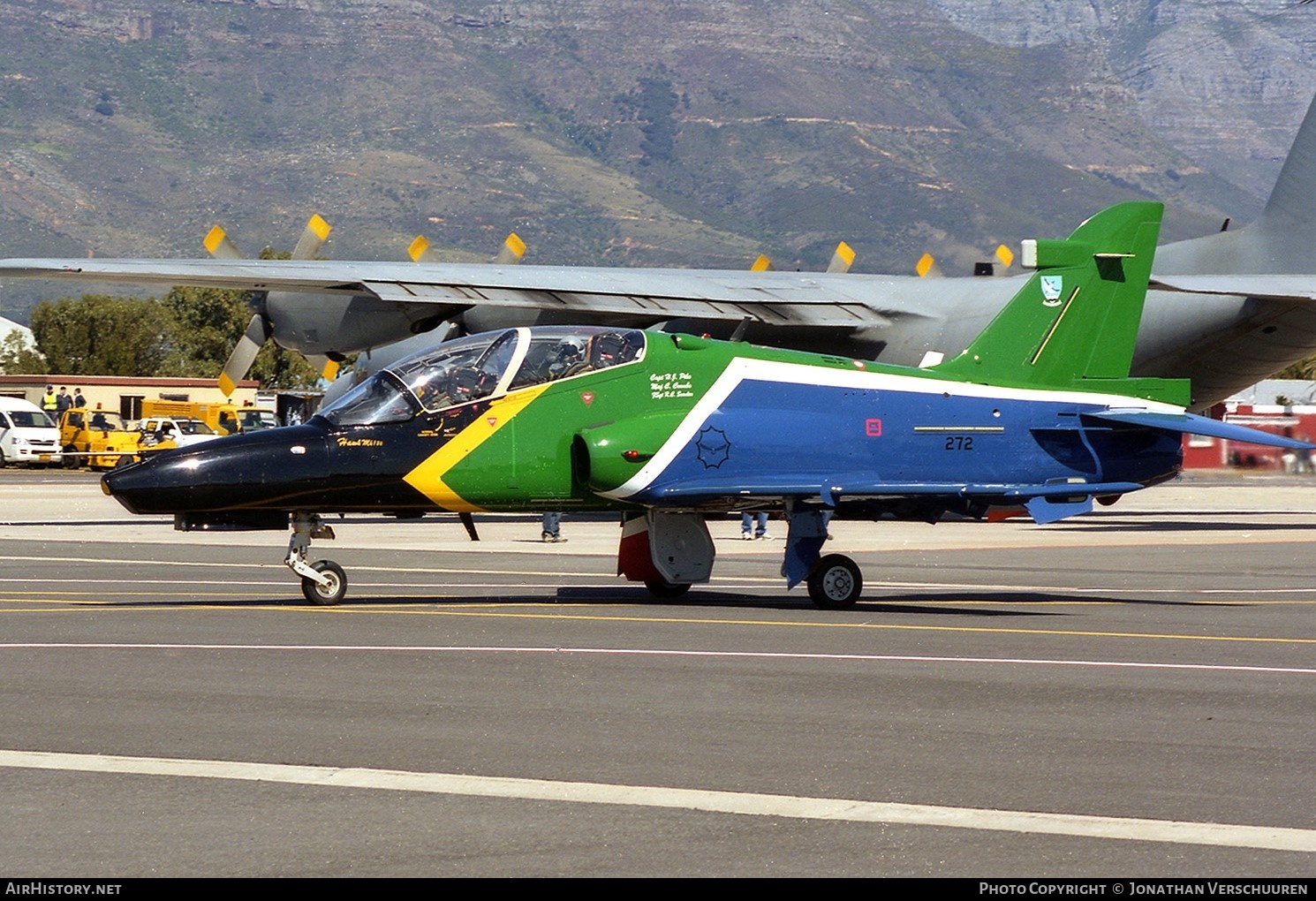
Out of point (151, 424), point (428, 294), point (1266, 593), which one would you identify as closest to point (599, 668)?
point (1266, 593)

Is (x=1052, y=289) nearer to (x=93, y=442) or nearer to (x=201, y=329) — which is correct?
(x=93, y=442)

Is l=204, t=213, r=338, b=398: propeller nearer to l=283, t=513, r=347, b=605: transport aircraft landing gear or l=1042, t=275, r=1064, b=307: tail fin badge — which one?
l=283, t=513, r=347, b=605: transport aircraft landing gear

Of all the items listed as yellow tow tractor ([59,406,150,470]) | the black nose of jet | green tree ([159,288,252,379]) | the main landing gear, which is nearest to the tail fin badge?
the main landing gear

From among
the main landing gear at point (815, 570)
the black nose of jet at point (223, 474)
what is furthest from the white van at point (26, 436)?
the main landing gear at point (815, 570)

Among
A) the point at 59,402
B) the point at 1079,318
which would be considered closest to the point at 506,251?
the point at 1079,318

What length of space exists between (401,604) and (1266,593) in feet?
31.6

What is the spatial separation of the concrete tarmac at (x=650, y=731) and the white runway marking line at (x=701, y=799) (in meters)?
0.02

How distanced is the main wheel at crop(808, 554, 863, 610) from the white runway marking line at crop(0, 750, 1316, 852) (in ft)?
29.9

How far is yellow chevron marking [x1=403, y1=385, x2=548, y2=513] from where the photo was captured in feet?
56.7

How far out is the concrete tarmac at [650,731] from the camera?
7.68m

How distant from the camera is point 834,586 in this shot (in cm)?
1794

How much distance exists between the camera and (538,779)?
9078 millimetres

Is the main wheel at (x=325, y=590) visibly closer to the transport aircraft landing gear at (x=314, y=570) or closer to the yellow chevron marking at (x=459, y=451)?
the transport aircraft landing gear at (x=314, y=570)
